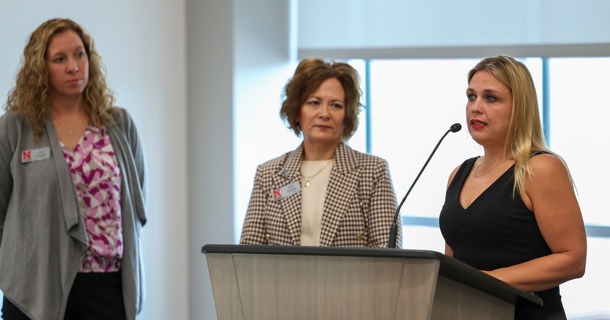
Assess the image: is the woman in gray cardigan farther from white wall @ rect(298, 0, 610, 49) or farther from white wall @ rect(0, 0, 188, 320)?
white wall @ rect(298, 0, 610, 49)

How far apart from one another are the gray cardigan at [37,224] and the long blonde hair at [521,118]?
166cm

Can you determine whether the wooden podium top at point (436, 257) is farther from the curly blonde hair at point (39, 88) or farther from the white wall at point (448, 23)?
the white wall at point (448, 23)

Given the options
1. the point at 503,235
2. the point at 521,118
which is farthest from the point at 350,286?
the point at 521,118

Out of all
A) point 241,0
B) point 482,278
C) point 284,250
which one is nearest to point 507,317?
point 482,278

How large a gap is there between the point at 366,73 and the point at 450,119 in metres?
0.58

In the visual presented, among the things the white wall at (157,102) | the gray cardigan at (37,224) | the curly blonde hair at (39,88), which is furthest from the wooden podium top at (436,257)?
the white wall at (157,102)

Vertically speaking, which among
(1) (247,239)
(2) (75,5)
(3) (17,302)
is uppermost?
(2) (75,5)

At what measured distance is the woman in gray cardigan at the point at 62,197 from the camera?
3338 mm

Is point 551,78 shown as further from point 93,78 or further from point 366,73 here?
point 93,78

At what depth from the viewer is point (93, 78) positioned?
357 cm

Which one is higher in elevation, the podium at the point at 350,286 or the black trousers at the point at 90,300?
the podium at the point at 350,286

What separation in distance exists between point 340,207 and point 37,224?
1099mm

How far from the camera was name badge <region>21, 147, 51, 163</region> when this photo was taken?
3.36 metres

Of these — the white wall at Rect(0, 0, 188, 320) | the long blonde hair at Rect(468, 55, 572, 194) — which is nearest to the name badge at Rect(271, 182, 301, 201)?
the long blonde hair at Rect(468, 55, 572, 194)
